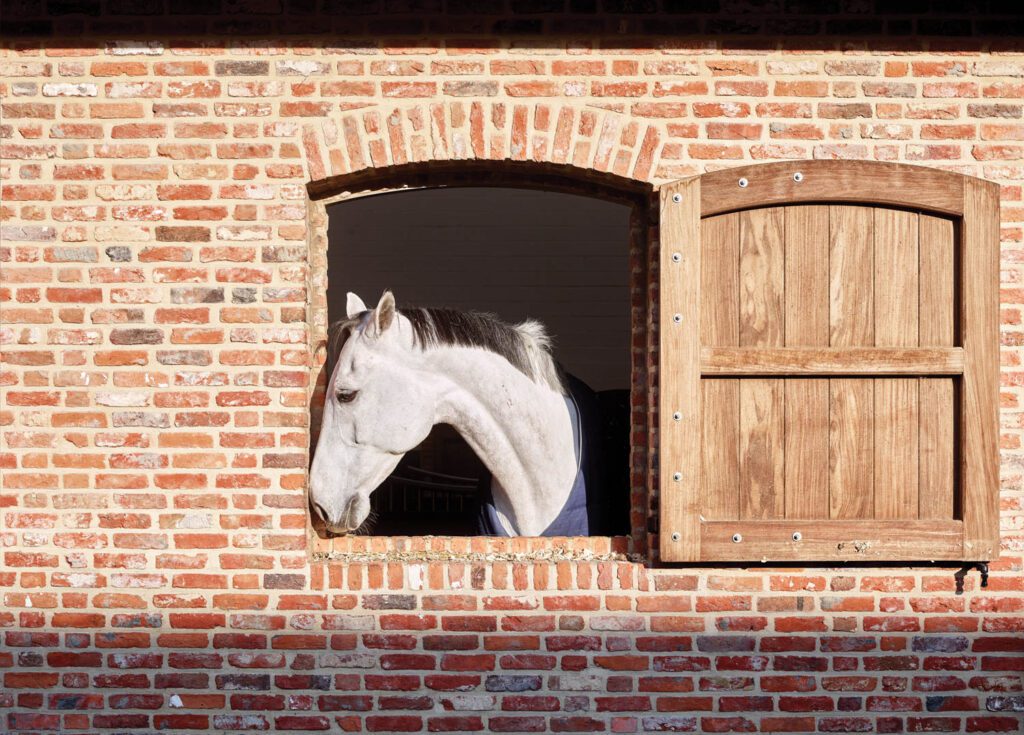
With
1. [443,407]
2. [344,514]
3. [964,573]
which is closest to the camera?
[964,573]

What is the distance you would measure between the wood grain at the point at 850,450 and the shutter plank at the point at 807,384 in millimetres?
30

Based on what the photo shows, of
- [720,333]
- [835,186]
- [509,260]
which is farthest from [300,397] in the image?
[509,260]

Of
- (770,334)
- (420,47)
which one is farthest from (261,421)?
(770,334)

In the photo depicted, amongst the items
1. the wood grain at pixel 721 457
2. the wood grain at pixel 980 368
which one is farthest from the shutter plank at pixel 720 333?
the wood grain at pixel 980 368

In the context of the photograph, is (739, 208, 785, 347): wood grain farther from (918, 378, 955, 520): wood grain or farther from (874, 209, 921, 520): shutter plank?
(918, 378, 955, 520): wood grain

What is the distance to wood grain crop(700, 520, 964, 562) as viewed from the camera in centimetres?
331

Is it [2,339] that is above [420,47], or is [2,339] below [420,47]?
below

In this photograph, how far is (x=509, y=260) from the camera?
9.52m

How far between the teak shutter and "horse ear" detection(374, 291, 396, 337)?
111 cm

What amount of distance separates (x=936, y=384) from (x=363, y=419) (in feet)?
6.85

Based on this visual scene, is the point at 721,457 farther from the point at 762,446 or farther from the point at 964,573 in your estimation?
the point at 964,573

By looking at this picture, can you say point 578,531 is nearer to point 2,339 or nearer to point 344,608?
point 344,608

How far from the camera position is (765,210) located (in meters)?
3.34

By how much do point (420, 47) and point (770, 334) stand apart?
5.39ft
